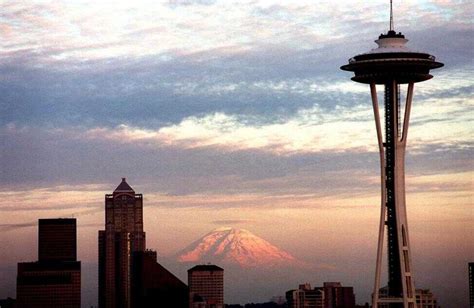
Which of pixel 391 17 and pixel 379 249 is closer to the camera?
pixel 379 249

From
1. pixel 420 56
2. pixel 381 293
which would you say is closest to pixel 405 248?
pixel 381 293

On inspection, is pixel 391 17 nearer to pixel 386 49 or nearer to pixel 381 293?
pixel 386 49

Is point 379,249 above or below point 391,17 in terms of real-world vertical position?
below

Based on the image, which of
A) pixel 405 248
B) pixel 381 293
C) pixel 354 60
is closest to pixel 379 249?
pixel 405 248

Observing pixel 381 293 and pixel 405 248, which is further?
pixel 381 293

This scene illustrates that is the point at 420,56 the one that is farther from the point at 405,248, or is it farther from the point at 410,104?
the point at 405,248

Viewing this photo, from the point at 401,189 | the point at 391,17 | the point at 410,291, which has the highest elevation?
the point at 391,17
